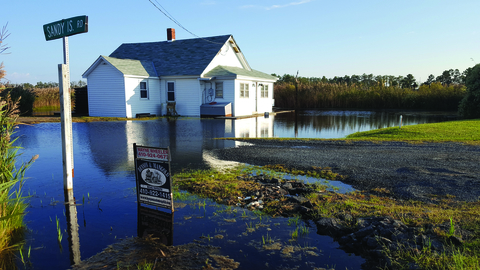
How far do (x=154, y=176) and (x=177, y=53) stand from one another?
27.0 m

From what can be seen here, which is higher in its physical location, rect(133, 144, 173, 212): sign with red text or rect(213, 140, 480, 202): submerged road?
rect(133, 144, 173, 212): sign with red text

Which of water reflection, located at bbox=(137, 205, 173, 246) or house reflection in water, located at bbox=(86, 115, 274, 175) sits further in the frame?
house reflection in water, located at bbox=(86, 115, 274, 175)

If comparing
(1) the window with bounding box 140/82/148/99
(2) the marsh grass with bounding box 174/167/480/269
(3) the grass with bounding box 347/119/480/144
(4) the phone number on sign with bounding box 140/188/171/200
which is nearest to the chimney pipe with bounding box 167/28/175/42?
(1) the window with bounding box 140/82/148/99

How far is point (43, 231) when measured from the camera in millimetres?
5324

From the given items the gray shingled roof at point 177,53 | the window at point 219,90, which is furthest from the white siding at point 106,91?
the window at point 219,90

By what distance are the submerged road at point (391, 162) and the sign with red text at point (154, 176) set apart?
182 inches

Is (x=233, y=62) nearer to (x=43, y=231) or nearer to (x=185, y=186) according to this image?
(x=185, y=186)

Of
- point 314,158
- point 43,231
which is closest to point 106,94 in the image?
point 314,158

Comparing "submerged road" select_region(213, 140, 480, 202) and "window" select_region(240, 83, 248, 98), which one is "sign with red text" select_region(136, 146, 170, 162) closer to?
"submerged road" select_region(213, 140, 480, 202)

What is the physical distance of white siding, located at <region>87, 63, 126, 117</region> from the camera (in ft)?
82.9

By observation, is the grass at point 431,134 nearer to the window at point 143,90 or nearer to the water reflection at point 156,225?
the water reflection at point 156,225

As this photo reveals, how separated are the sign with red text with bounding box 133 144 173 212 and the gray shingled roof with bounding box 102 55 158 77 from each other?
21.4 meters

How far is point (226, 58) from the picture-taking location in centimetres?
3022

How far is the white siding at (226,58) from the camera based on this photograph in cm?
2823
